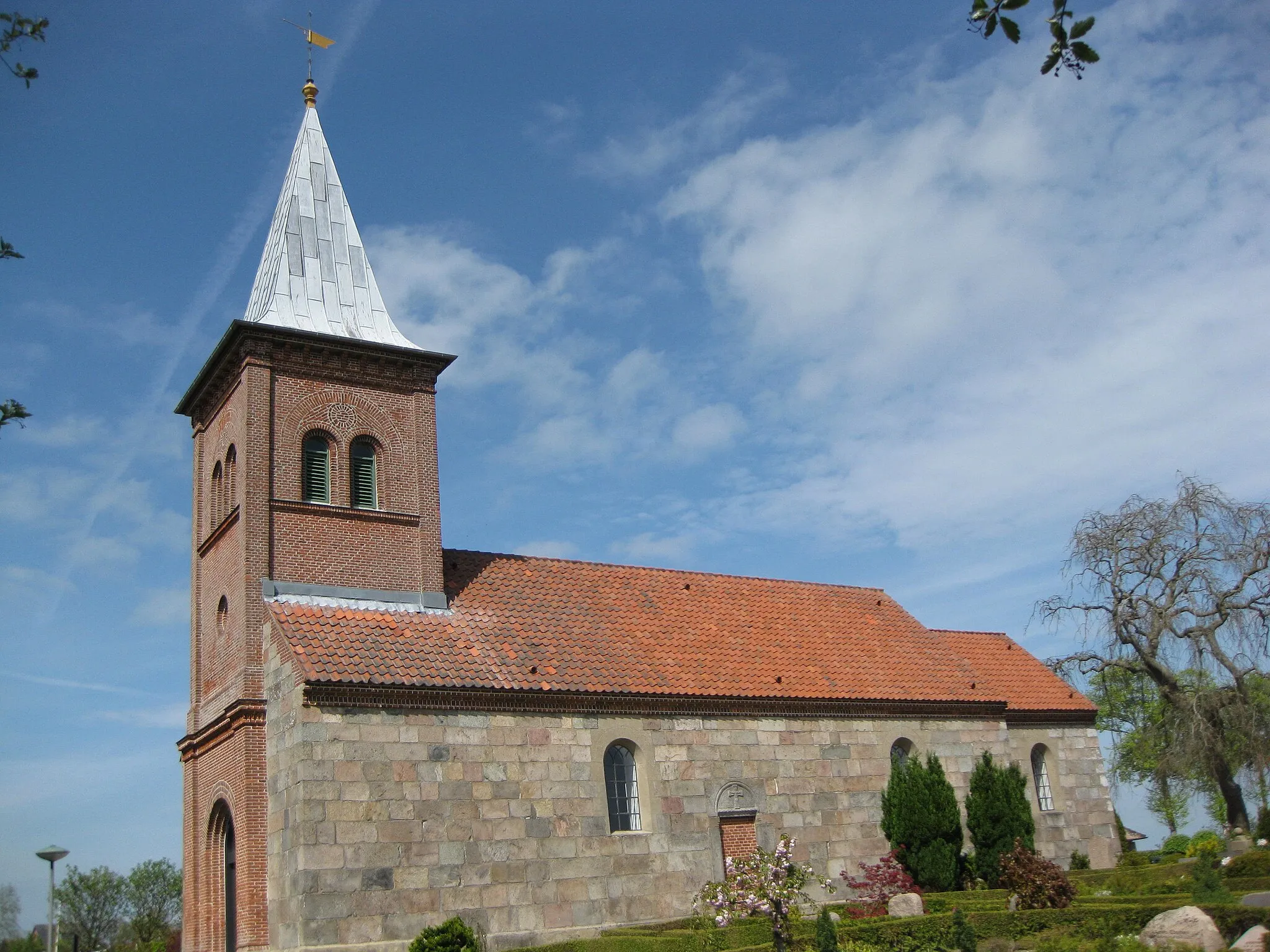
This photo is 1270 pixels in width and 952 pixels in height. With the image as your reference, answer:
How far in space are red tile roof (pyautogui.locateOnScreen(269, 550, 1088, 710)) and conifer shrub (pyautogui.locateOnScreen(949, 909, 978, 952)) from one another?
Result: 296 inches

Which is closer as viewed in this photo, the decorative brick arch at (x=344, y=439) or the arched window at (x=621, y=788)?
the arched window at (x=621, y=788)

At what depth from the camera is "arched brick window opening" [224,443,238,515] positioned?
22641 mm

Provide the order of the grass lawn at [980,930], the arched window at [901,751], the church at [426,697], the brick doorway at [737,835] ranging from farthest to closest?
the arched window at [901,751] → the brick doorway at [737,835] → the church at [426,697] → the grass lawn at [980,930]

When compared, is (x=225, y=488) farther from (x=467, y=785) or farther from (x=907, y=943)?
(x=907, y=943)

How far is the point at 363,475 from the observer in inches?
912

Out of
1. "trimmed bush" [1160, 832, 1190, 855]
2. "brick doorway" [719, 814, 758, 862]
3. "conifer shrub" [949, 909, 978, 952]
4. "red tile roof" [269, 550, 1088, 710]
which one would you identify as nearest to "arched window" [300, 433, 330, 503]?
"red tile roof" [269, 550, 1088, 710]

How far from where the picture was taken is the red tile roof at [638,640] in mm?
20234

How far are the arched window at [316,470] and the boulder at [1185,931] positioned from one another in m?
15.4

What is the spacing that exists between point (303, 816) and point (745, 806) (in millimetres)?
8645

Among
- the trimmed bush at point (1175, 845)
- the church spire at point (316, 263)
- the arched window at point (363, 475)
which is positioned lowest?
the trimmed bush at point (1175, 845)

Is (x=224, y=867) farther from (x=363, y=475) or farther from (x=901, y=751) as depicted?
(x=901, y=751)

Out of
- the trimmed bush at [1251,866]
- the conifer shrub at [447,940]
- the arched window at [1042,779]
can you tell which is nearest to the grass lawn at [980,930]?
the conifer shrub at [447,940]

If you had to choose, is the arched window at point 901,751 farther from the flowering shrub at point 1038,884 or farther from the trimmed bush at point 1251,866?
the trimmed bush at point 1251,866

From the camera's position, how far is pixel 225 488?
76.0 feet
